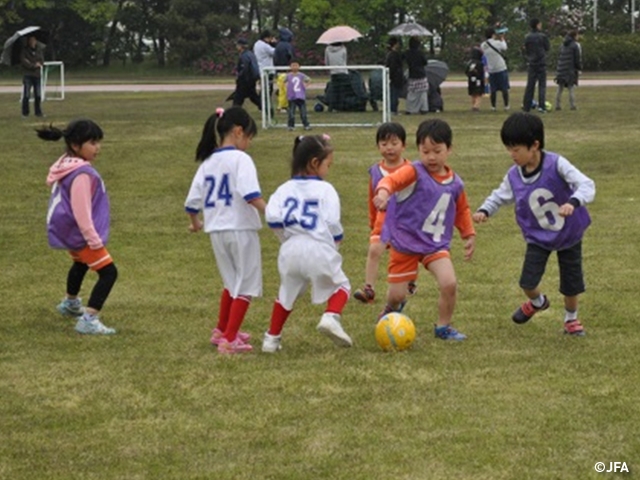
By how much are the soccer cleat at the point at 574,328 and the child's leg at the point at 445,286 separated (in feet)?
2.65

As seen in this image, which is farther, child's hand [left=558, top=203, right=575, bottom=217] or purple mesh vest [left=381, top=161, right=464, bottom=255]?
purple mesh vest [left=381, top=161, right=464, bottom=255]

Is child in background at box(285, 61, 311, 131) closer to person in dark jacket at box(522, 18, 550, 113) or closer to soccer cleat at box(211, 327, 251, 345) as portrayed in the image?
person in dark jacket at box(522, 18, 550, 113)

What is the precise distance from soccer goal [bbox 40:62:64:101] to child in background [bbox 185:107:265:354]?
22.3 metres

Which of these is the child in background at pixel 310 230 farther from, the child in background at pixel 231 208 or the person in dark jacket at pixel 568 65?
the person in dark jacket at pixel 568 65

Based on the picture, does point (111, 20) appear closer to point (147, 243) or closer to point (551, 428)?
point (147, 243)

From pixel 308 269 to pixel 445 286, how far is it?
0.97 m

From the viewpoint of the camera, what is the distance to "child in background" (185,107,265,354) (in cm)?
875

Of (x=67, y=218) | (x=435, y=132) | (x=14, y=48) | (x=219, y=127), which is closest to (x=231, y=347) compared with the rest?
(x=219, y=127)

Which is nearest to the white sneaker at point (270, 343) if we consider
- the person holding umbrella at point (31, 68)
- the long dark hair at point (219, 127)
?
the long dark hair at point (219, 127)

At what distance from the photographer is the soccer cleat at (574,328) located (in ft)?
30.1

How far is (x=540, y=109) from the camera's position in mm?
28703

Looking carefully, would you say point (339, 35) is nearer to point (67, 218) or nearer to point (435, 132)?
point (67, 218)

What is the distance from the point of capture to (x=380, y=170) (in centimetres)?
1037

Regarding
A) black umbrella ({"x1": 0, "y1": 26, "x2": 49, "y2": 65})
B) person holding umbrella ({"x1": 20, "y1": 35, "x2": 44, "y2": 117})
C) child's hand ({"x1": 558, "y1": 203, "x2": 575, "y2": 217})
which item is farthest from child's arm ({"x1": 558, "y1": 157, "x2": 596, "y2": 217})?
black umbrella ({"x1": 0, "y1": 26, "x2": 49, "y2": 65})
